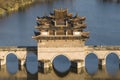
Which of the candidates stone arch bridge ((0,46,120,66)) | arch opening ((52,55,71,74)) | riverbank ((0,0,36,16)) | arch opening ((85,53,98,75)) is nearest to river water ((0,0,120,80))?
arch opening ((85,53,98,75))

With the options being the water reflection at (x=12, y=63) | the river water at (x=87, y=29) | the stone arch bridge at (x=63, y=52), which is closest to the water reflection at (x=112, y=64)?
the river water at (x=87, y=29)

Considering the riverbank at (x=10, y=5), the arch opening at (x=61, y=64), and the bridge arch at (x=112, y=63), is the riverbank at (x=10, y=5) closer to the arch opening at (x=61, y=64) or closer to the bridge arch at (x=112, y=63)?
the arch opening at (x=61, y=64)

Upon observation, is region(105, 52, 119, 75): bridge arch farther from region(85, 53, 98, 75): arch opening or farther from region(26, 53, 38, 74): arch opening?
region(26, 53, 38, 74): arch opening

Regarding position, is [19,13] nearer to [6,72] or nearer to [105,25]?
[105,25]

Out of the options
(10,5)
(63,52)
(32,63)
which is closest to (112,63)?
(63,52)

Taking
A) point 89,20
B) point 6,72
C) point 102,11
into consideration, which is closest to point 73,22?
point 6,72
